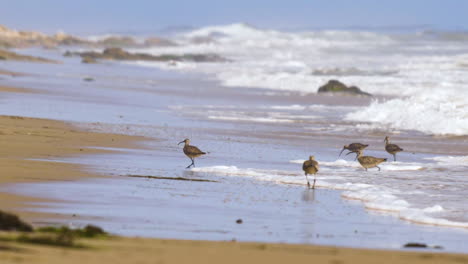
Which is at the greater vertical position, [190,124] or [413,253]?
[190,124]

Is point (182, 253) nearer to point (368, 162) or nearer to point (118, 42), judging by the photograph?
point (368, 162)

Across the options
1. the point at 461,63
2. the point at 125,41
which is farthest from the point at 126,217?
the point at 125,41

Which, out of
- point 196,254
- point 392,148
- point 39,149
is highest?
point 392,148

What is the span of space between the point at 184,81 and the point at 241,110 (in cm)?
1366

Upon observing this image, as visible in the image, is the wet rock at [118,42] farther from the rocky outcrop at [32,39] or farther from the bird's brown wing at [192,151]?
the bird's brown wing at [192,151]

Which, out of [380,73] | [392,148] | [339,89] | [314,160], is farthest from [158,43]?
[314,160]

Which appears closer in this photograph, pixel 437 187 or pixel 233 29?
pixel 437 187

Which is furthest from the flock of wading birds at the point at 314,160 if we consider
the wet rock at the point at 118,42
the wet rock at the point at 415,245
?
the wet rock at the point at 118,42

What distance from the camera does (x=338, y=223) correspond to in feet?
27.3

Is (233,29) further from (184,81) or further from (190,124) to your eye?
(190,124)

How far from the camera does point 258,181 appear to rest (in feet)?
36.6

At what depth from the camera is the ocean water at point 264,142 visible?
347 inches

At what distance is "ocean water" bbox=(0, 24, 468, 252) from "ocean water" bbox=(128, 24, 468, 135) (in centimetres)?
8

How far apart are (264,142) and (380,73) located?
85.2 feet
